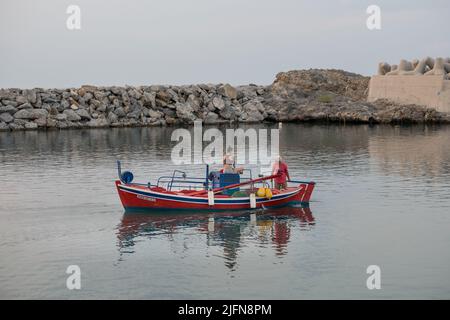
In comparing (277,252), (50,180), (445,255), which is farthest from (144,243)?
(50,180)

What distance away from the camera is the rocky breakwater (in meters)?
74.8

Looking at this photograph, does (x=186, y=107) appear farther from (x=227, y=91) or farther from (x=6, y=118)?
(x=6, y=118)

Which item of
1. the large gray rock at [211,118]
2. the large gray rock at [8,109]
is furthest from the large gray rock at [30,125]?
the large gray rock at [211,118]

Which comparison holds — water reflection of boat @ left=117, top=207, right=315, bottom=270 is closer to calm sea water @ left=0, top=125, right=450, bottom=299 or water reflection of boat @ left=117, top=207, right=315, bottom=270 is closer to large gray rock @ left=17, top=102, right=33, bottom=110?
calm sea water @ left=0, top=125, right=450, bottom=299

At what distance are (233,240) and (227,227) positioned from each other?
1905 millimetres

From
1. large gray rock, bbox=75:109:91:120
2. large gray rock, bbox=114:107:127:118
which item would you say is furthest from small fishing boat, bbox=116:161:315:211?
large gray rock, bbox=114:107:127:118

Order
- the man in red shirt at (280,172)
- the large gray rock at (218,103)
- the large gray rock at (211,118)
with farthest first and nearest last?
the large gray rock at (218,103)
the large gray rock at (211,118)
the man in red shirt at (280,172)

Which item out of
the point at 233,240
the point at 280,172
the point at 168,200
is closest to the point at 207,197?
the point at 168,200

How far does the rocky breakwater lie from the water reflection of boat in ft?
151

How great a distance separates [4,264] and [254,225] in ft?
30.4

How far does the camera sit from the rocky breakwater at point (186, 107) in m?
74.8

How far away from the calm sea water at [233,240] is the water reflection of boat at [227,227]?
39 millimetres

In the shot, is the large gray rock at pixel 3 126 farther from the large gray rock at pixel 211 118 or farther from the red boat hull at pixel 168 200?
the red boat hull at pixel 168 200

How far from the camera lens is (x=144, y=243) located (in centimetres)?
2545
